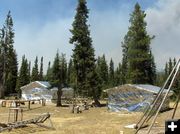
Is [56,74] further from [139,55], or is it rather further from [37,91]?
[37,91]

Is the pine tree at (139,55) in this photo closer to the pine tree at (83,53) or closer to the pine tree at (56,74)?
the pine tree at (83,53)

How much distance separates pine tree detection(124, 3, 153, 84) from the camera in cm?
6053

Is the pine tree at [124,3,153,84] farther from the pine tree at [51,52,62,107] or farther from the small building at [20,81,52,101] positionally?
the small building at [20,81,52,101]

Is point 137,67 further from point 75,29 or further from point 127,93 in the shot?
point 127,93

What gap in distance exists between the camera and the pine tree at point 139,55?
199 ft

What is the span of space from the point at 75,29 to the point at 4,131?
120 ft

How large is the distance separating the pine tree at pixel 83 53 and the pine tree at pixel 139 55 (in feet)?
21.2

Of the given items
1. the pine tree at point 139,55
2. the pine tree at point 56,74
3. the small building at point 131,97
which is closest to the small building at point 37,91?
the pine tree at point 56,74

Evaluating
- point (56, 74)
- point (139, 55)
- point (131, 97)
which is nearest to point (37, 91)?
point (56, 74)

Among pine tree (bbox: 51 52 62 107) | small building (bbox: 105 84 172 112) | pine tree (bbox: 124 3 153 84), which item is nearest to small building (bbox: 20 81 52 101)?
pine tree (bbox: 51 52 62 107)

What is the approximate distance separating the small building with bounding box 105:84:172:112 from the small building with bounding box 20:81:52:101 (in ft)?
93.5

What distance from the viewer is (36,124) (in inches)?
1126

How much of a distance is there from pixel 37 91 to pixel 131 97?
3453 centimetres

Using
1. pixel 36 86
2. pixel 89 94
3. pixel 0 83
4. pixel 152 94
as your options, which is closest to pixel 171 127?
pixel 152 94
